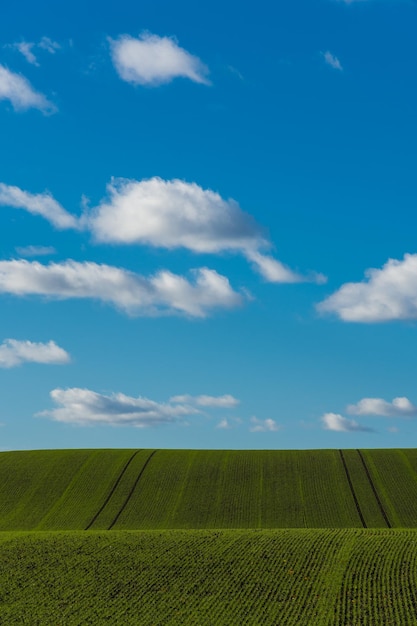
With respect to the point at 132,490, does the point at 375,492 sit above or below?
below

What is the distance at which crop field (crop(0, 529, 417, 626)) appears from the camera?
34438 millimetres

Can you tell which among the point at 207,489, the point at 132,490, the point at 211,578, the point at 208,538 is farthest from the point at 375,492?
the point at 211,578

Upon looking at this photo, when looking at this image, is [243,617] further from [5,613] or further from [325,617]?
[5,613]

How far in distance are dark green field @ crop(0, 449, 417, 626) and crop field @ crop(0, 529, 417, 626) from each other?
0.09m

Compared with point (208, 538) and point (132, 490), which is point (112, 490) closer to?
point (132, 490)

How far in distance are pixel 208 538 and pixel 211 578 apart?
864cm

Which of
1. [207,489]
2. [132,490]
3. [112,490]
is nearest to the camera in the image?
[207,489]

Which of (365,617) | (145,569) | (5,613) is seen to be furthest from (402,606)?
(5,613)

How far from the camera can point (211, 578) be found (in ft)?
130

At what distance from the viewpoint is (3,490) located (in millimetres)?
73750

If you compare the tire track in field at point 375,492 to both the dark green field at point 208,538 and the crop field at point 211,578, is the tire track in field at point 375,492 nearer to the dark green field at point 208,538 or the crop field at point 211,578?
the dark green field at point 208,538

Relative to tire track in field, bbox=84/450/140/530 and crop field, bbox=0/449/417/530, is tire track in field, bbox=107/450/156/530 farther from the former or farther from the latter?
tire track in field, bbox=84/450/140/530

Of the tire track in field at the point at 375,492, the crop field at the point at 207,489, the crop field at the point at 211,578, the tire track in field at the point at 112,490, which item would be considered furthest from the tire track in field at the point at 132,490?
the tire track in field at the point at 375,492

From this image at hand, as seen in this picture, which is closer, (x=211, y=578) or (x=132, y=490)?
(x=211, y=578)
